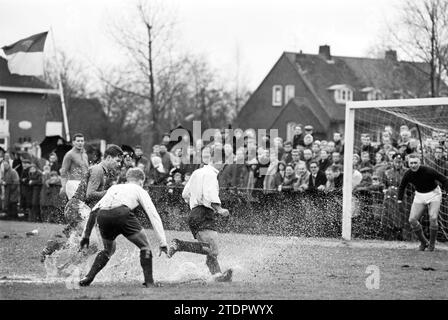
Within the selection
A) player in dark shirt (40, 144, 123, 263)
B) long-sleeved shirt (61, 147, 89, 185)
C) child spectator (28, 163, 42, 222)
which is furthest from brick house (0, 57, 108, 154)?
player in dark shirt (40, 144, 123, 263)

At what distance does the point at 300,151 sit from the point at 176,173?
2965mm

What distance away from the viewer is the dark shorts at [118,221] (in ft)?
34.4

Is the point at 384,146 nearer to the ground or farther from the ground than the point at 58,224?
farther from the ground

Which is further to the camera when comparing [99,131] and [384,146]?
[99,131]

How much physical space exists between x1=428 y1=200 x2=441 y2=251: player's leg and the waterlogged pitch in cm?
22

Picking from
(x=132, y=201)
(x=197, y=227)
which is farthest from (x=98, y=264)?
(x=197, y=227)

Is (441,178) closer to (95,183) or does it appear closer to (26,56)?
(95,183)

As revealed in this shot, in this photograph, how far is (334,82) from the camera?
67125mm

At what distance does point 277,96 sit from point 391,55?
29.4m

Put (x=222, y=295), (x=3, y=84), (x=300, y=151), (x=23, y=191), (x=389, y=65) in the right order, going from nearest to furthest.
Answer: (x=222, y=295), (x=300, y=151), (x=23, y=191), (x=389, y=65), (x=3, y=84)

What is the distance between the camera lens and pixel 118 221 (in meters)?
10.5

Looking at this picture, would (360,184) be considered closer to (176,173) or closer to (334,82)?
(176,173)

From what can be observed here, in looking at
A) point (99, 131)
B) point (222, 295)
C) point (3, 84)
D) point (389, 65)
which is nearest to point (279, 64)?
point (99, 131)

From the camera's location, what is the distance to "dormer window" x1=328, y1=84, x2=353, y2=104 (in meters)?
64.6
